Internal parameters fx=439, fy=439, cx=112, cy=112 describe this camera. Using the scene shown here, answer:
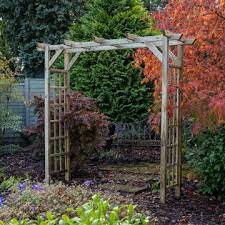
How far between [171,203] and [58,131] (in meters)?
2.44

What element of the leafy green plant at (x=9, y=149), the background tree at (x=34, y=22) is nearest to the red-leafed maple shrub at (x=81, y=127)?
the leafy green plant at (x=9, y=149)

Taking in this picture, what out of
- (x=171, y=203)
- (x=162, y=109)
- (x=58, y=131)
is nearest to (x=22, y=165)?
(x=58, y=131)

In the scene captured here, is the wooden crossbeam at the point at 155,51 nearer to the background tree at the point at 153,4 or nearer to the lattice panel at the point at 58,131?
the lattice panel at the point at 58,131

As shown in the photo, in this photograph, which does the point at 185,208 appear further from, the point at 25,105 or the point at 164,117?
the point at 25,105

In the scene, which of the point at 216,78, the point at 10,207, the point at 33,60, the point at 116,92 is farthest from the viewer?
the point at 33,60

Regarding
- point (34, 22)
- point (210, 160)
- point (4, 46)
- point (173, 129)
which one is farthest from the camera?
point (4, 46)

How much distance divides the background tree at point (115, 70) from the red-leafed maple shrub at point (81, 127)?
183 cm

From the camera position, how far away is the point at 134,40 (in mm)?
5840

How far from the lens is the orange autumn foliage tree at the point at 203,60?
4879mm

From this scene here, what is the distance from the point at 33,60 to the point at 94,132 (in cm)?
822

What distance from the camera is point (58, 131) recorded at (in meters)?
7.19

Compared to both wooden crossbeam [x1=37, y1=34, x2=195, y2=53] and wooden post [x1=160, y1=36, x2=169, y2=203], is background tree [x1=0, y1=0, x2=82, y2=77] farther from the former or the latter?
wooden post [x1=160, y1=36, x2=169, y2=203]

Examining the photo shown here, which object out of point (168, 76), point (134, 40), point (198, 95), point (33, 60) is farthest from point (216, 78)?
point (33, 60)

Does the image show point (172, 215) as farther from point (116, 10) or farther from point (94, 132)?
point (116, 10)
